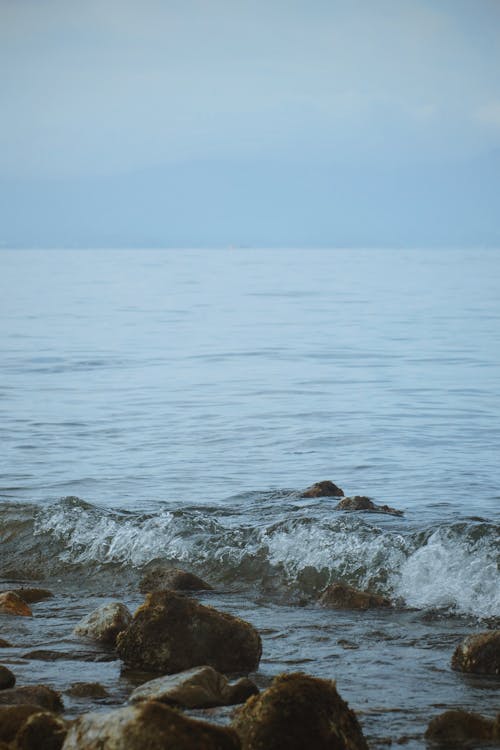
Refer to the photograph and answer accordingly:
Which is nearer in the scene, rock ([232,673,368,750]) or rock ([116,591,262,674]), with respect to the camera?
rock ([232,673,368,750])

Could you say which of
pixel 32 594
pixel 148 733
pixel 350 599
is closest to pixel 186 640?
pixel 350 599

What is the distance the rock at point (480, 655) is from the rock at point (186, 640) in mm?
1273

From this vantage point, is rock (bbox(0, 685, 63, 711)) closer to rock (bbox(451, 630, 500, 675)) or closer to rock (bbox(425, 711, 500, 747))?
rock (bbox(425, 711, 500, 747))

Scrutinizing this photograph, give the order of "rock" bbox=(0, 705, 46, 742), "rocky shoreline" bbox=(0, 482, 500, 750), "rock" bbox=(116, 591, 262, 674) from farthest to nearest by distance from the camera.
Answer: "rock" bbox=(116, 591, 262, 674) < "rock" bbox=(0, 705, 46, 742) < "rocky shoreline" bbox=(0, 482, 500, 750)

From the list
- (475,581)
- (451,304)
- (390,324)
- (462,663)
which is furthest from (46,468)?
(451,304)

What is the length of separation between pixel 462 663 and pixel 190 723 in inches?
107

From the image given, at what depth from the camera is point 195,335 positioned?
118 feet

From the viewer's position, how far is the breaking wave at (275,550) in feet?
30.3

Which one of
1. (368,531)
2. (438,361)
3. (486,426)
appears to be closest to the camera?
(368,531)

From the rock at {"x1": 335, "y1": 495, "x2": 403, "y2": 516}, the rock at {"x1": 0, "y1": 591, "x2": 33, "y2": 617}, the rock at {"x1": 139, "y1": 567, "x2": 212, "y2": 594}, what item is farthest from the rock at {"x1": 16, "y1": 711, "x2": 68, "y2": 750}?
the rock at {"x1": 335, "y1": 495, "x2": 403, "y2": 516}

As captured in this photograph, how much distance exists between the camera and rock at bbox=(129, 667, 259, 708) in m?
5.93

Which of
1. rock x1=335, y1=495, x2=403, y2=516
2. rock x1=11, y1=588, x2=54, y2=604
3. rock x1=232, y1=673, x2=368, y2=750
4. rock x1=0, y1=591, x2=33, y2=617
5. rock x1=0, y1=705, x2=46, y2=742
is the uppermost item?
rock x1=335, y1=495, x2=403, y2=516

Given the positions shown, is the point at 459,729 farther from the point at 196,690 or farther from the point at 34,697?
the point at 34,697

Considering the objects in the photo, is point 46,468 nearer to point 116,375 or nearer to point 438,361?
point 116,375
